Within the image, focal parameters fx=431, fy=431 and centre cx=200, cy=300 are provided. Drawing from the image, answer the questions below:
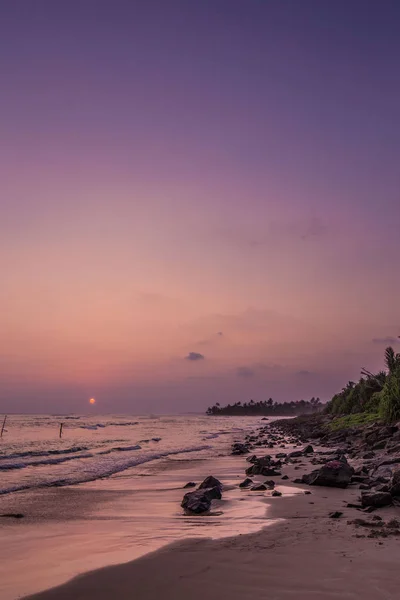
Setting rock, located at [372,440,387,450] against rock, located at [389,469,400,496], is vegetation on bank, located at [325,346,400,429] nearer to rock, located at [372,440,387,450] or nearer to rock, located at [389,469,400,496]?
rock, located at [372,440,387,450]

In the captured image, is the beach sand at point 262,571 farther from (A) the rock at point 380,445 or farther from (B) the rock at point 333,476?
(A) the rock at point 380,445

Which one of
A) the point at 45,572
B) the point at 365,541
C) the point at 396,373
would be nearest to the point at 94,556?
the point at 45,572

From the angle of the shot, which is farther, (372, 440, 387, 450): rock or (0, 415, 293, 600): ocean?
(372, 440, 387, 450): rock

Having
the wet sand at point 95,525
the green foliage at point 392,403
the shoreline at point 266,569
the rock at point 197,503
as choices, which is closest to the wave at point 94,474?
the wet sand at point 95,525

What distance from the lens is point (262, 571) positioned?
5.95m

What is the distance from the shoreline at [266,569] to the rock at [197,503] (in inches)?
108

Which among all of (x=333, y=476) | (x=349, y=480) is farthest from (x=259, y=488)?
(x=349, y=480)

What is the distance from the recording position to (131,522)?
1013 centimetres

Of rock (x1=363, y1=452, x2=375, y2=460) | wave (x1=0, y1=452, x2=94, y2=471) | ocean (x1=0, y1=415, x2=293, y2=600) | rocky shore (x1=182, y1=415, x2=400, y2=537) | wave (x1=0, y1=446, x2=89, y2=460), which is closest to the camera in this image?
ocean (x1=0, y1=415, x2=293, y2=600)

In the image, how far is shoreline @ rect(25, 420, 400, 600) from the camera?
5.28 m

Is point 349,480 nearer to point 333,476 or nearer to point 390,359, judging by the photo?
point 333,476

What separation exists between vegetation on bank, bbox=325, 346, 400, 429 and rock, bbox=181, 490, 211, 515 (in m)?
22.1

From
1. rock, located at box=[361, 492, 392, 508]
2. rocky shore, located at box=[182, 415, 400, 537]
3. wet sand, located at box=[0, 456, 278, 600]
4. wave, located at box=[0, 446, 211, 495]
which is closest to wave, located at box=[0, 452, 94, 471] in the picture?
wave, located at box=[0, 446, 211, 495]

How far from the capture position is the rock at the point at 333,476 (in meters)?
13.3
